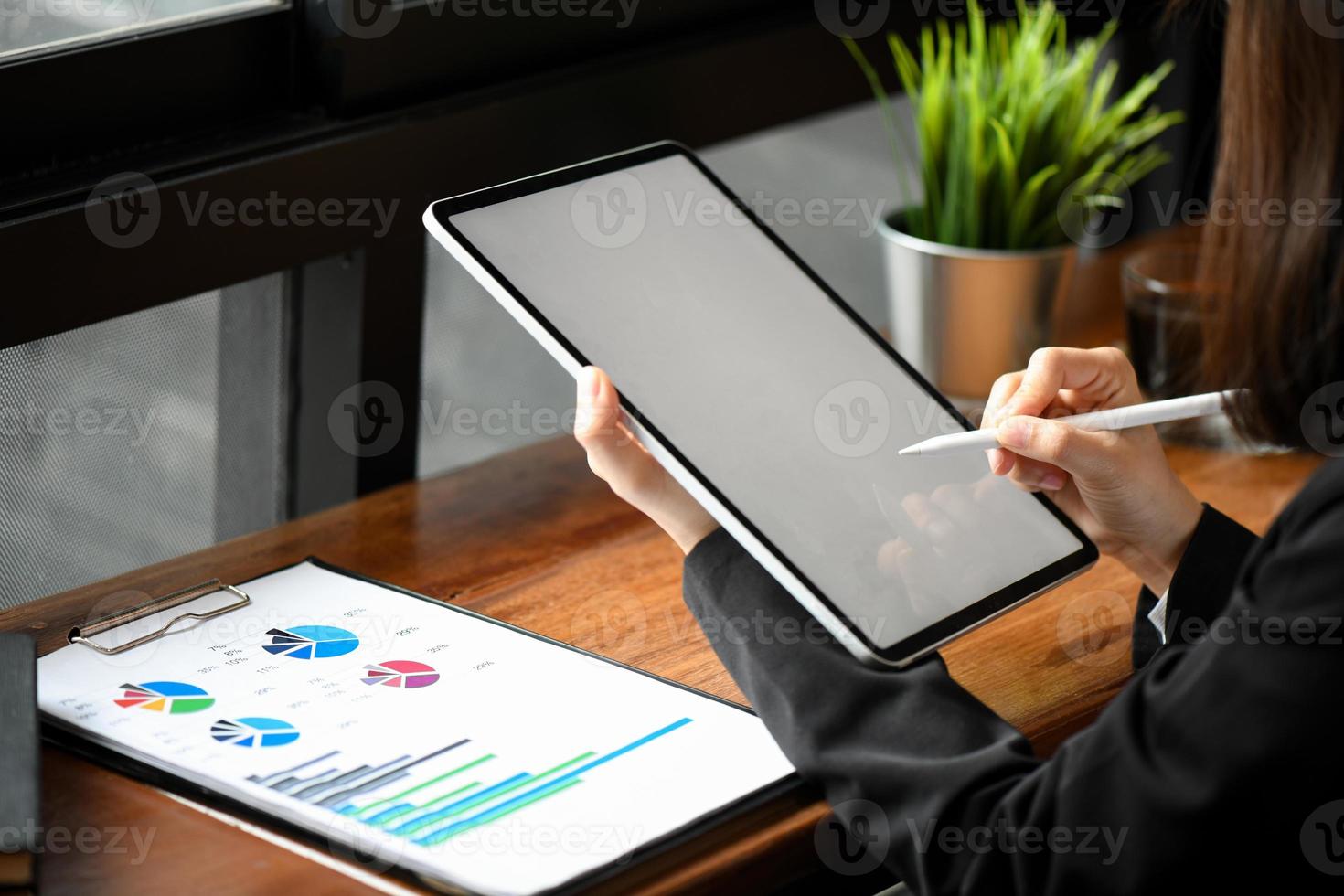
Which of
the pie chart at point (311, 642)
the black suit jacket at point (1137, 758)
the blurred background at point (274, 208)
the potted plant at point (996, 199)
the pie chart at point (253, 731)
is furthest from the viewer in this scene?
the potted plant at point (996, 199)

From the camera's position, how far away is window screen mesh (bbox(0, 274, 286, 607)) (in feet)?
3.62

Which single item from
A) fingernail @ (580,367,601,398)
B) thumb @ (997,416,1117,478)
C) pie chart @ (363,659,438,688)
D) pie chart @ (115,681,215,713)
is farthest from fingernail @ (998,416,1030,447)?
pie chart @ (115,681,215,713)

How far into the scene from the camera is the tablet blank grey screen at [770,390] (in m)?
0.85

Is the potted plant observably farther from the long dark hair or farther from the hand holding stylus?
the hand holding stylus

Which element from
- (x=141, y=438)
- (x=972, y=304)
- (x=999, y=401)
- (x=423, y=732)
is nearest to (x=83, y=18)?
(x=141, y=438)

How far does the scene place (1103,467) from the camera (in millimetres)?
914

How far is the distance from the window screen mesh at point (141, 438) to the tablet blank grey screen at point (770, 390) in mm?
423

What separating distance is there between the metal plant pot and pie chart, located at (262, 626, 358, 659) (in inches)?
25.7

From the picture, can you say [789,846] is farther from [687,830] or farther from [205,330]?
[205,330]

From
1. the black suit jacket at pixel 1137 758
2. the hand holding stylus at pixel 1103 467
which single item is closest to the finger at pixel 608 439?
the black suit jacket at pixel 1137 758

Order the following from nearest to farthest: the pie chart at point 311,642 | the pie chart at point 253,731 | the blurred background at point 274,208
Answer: the pie chart at point 253,731, the pie chart at point 311,642, the blurred background at point 274,208

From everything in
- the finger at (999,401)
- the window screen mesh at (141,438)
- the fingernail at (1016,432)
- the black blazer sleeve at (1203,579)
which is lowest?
the window screen mesh at (141,438)

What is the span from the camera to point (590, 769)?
2.55ft

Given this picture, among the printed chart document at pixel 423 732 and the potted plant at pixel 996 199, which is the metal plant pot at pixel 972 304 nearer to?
the potted plant at pixel 996 199
